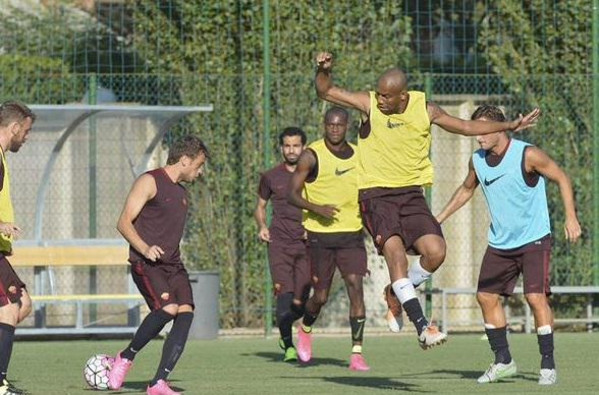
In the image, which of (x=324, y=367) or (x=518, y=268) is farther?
(x=324, y=367)

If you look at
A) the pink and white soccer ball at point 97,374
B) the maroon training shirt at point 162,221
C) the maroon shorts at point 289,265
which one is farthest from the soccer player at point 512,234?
the maroon shorts at point 289,265

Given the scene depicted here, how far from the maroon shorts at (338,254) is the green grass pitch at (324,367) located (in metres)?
0.85

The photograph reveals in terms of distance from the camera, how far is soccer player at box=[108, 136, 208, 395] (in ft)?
37.2

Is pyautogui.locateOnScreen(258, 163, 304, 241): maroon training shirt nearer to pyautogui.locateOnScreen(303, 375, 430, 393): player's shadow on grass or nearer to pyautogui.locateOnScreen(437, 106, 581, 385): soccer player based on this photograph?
pyautogui.locateOnScreen(303, 375, 430, 393): player's shadow on grass

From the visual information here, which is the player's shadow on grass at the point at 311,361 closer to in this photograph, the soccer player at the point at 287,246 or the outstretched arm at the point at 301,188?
the soccer player at the point at 287,246

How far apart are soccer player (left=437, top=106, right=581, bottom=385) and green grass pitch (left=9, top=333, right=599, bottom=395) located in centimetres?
38

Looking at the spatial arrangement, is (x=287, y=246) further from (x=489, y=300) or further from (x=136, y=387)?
(x=136, y=387)

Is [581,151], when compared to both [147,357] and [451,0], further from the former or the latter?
[147,357]

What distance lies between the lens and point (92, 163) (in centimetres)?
1884

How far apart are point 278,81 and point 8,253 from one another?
838cm

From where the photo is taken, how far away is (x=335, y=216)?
1420cm

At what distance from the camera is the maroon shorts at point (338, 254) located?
46.7 feet

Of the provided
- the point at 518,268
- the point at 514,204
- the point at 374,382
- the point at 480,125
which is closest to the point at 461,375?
the point at 374,382

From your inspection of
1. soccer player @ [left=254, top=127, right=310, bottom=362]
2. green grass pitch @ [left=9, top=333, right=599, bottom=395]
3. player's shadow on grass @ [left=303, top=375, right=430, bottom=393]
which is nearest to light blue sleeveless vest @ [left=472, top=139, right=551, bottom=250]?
green grass pitch @ [left=9, top=333, right=599, bottom=395]
